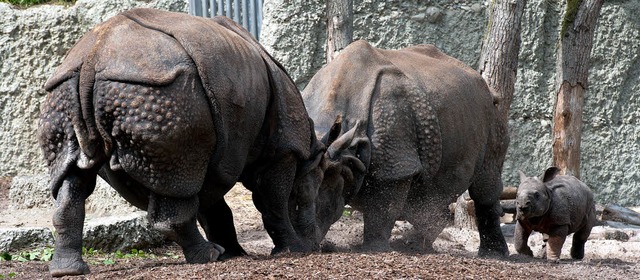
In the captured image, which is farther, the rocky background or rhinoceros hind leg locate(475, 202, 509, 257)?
the rocky background

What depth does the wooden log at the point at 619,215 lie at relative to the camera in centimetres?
1125

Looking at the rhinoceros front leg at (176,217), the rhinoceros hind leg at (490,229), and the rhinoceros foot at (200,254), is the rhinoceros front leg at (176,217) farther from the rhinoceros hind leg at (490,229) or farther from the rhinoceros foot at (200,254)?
the rhinoceros hind leg at (490,229)

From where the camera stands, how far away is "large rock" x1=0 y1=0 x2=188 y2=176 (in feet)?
41.7

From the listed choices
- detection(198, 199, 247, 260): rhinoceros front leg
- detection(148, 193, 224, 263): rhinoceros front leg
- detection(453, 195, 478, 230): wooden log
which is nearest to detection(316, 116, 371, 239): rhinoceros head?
detection(198, 199, 247, 260): rhinoceros front leg

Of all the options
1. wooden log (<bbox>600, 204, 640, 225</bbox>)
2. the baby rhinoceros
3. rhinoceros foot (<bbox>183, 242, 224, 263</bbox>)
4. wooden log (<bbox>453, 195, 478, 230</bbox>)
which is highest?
rhinoceros foot (<bbox>183, 242, 224, 263</bbox>)

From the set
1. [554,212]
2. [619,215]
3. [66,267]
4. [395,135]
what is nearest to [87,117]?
[66,267]

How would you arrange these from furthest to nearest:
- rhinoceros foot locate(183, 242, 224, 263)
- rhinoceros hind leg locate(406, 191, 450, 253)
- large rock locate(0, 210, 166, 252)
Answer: rhinoceros hind leg locate(406, 191, 450, 253) → large rock locate(0, 210, 166, 252) → rhinoceros foot locate(183, 242, 224, 263)

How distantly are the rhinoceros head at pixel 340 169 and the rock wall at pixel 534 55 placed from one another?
4.45m

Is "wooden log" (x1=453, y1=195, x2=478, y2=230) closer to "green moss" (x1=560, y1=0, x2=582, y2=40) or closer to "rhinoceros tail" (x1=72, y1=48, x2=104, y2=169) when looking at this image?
"green moss" (x1=560, y1=0, x2=582, y2=40)

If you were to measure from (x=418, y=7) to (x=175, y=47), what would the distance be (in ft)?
23.3

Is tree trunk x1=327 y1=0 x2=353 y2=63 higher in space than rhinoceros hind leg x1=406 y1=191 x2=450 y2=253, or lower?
higher

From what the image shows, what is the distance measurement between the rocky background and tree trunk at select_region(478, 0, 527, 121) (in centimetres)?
202

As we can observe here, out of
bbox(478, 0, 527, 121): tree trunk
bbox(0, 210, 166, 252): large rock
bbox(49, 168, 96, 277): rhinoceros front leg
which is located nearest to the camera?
bbox(49, 168, 96, 277): rhinoceros front leg

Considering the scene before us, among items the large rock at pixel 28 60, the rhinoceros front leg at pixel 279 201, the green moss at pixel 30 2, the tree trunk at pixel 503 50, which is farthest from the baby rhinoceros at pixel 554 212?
the green moss at pixel 30 2
